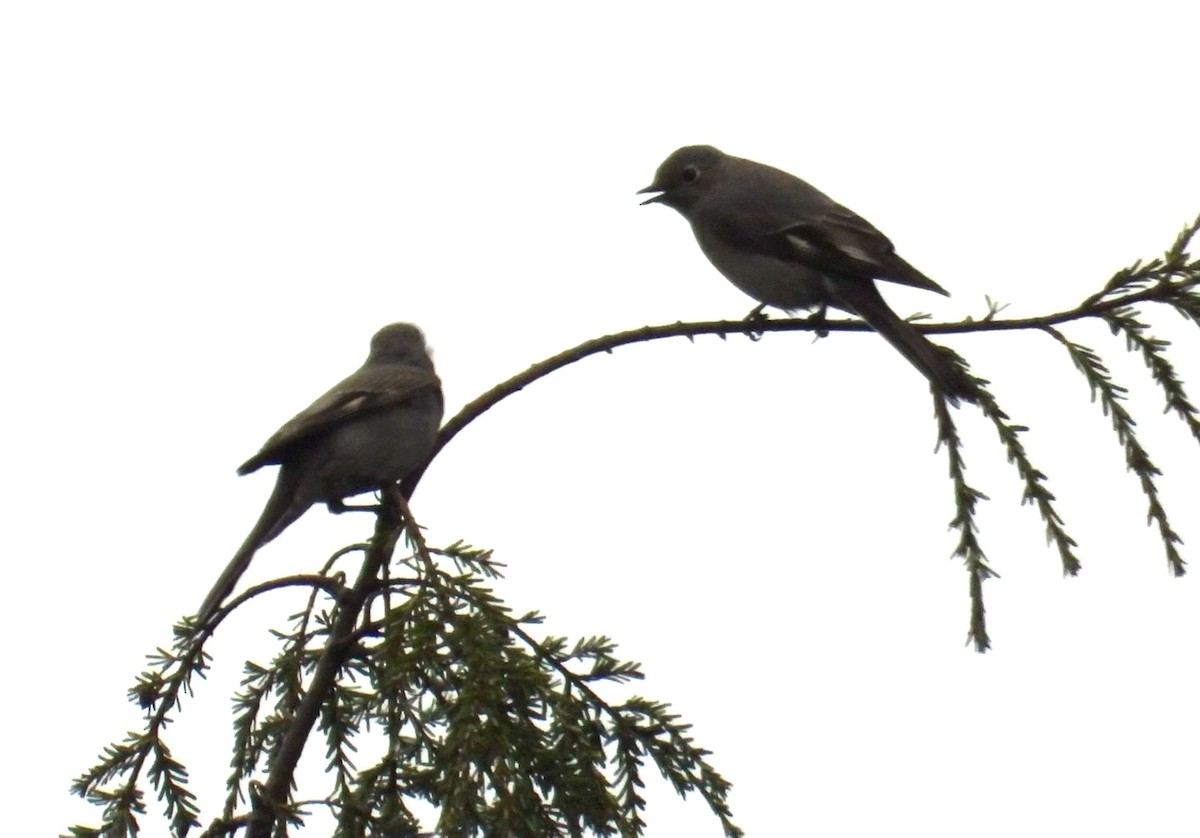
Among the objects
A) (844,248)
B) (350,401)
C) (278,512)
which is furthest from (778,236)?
(278,512)

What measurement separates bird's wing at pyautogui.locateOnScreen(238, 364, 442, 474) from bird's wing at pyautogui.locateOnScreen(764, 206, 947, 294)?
1.84 m

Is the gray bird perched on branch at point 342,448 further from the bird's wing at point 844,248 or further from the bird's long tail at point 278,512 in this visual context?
the bird's wing at point 844,248

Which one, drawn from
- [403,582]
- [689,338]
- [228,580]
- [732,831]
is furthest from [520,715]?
[228,580]

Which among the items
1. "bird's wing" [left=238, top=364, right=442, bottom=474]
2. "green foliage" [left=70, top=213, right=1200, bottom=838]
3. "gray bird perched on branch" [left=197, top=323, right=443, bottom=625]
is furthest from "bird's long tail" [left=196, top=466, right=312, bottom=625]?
"green foliage" [left=70, top=213, right=1200, bottom=838]

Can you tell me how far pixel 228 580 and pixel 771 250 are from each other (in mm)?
3144

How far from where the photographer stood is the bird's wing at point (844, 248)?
6.33m

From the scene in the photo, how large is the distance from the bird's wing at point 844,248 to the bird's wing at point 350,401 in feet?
6.03

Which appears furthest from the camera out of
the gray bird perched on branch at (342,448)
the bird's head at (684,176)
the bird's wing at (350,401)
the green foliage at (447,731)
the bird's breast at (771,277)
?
the bird's head at (684,176)

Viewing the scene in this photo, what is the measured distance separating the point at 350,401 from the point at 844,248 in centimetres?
237

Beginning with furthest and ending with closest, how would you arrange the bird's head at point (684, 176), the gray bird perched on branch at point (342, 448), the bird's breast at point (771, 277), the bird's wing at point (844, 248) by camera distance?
the bird's head at point (684, 176) → the bird's breast at point (771, 277) → the bird's wing at point (844, 248) → the gray bird perched on branch at point (342, 448)

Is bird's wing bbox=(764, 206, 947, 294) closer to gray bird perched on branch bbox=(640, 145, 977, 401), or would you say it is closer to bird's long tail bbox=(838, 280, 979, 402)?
gray bird perched on branch bbox=(640, 145, 977, 401)

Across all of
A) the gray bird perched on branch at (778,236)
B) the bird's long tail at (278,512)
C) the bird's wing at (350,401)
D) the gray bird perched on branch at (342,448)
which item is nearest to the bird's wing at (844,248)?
the gray bird perched on branch at (778,236)

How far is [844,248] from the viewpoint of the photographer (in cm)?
664

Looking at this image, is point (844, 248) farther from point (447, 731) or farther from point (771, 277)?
point (447, 731)
